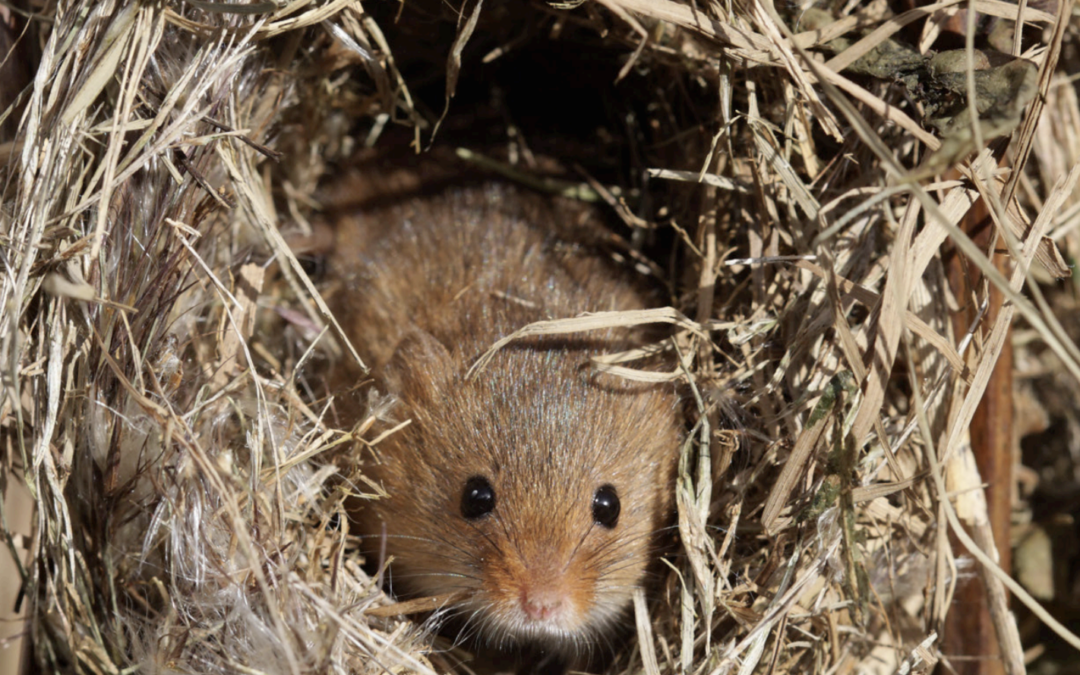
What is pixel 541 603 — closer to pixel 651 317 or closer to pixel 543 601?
pixel 543 601

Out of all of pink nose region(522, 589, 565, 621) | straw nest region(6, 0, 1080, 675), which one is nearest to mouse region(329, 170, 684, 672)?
pink nose region(522, 589, 565, 621)

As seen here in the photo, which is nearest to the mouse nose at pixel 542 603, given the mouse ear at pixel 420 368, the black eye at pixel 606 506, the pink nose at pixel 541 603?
the pink nose at pixel 541 603

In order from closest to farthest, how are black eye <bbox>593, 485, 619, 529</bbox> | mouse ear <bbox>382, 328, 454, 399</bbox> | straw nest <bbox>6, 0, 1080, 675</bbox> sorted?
1. straw nest <bbox>6, 0, 1080, 675</bbox>
2. black eye <bbox>593, 485, 619, 529</bbox>
3. mouse ear <bbox>382, 328, 454, 399</bbox>

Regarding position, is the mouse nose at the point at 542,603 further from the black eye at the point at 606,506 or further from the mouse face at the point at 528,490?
the black eye at the point at 606,506

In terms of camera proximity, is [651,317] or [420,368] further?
[420,368]

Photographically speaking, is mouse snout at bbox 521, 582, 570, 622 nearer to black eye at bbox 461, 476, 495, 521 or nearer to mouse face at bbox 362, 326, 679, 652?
mouse face at bbox 362, 326, 679, 652

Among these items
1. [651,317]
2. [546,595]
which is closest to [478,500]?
[546,595]

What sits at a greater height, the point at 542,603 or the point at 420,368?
the point at 420,368
